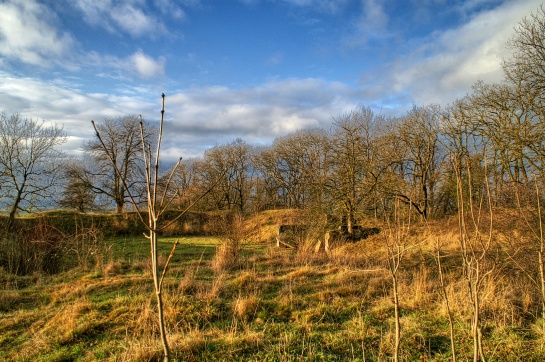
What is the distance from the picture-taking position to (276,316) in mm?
4668

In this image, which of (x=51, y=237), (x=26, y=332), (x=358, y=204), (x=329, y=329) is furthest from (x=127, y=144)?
(x=329, y=329)

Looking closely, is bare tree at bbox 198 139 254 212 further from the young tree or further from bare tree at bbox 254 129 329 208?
the young tree

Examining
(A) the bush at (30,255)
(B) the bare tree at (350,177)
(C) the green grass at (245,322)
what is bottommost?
(C) the green grass at (245,322)

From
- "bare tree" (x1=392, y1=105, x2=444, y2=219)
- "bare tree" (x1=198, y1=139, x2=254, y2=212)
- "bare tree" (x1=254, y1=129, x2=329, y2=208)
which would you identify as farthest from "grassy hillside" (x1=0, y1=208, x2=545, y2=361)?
"bare tree" (x1=198, y1=139, x2=254, y2=212)

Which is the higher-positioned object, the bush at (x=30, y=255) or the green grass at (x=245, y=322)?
the bush at (x=30, y=255)

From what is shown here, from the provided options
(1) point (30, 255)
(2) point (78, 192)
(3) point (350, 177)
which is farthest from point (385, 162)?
(2) point (78, 192)

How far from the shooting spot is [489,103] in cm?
1459

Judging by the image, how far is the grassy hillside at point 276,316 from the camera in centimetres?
349

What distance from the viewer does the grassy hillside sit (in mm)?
3492

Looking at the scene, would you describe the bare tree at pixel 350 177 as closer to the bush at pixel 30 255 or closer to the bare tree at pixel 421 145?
the bare tree at pixel 421 145

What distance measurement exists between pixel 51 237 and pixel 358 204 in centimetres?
1029

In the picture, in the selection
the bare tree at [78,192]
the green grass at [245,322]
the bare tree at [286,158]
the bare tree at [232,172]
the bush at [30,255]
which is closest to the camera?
the green grass at [245,322]

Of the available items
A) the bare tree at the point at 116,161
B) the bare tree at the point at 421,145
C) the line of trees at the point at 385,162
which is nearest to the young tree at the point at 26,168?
the line of trees at the point at 385,162

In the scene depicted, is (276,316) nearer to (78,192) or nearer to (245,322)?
(245,322)
